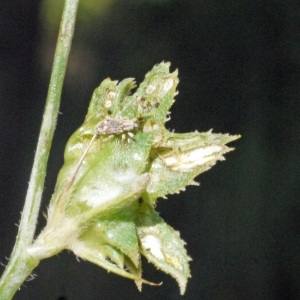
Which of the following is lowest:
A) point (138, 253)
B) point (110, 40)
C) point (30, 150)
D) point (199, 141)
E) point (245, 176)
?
point (138, 253)

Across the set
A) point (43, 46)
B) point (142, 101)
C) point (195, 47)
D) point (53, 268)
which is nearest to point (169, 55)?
point (195, 47)

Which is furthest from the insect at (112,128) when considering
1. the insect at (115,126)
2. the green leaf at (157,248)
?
the green leaf at (157,248)

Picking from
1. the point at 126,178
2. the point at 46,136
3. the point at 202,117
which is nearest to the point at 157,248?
the point at 126,178

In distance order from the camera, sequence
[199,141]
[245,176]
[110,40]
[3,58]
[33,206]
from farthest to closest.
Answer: [245,176]
[110,40]
[3,58]
[199,141]
[33,206]

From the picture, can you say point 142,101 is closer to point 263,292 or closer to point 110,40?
point 110,40

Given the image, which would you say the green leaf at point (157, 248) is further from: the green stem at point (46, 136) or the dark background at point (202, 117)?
the dark background at point (202, 117)
